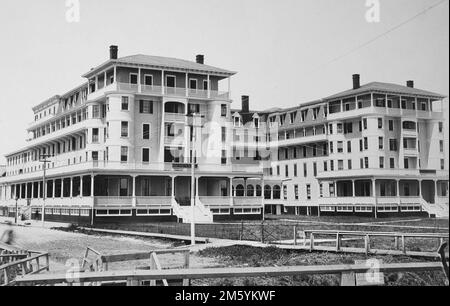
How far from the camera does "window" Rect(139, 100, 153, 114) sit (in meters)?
41.8

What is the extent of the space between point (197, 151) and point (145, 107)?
19.5ft

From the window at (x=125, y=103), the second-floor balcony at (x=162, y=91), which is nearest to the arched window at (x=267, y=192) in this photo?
the second-floor balcony at (x=162, y=91)

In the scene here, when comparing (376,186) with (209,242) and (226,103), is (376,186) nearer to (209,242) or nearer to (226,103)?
(226,103)

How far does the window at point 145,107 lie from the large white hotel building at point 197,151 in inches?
3.3

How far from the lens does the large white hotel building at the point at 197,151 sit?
39.8m

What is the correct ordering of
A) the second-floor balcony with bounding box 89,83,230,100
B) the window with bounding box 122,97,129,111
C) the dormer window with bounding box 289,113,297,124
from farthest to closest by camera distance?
the dormer window with bounding box 289,113,297,124 < the window with bounding box 122,97,129,111 < the second-floor balcony with bounding box 89,83,230,100

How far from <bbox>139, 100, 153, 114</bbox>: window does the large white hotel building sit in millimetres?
85

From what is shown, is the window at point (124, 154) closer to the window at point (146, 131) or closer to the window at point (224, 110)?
the window at point (146, 131)

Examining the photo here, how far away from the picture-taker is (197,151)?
4375 centimetres

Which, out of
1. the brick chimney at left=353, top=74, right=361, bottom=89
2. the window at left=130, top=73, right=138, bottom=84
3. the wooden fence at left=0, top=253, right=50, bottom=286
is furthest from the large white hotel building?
the wooden fence at left=0, top=253, right=50, bottom=286

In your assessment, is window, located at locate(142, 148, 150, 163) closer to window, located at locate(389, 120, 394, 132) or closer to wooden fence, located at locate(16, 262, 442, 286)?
window, located at locate(389, 120, 394, 132)

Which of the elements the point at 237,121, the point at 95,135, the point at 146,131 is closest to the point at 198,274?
the point at 146,131

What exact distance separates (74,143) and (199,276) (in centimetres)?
4586

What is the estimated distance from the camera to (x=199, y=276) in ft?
21.2
